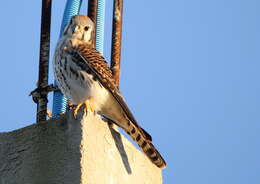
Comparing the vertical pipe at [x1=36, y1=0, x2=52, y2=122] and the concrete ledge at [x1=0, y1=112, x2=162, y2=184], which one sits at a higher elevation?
the vertical pipe at [x1=36, y1=0, x2=52, y2=122]

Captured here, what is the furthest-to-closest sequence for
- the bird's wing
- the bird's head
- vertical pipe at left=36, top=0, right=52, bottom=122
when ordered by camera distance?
the bird's head < the bird's wing < vertical pipe at left=36, top=0, right=52, bottom=122

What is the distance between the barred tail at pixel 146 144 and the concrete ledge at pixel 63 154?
1.67 feet

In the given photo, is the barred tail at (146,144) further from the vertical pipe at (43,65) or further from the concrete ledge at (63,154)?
the vertical pipe at (43,65)

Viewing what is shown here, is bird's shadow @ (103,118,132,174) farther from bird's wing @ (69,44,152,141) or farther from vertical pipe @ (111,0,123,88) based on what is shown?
vertical pipe @ (111,0,123,88)

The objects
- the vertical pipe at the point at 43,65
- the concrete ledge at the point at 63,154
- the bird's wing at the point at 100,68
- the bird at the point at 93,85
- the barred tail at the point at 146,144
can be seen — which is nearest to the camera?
the concrete ledge at the point at 63,154

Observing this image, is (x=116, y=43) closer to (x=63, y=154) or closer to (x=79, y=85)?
(x=79, y=85)

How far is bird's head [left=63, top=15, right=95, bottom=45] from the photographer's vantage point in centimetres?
484

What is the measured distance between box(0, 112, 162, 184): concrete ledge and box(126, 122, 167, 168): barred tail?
20.1 inches

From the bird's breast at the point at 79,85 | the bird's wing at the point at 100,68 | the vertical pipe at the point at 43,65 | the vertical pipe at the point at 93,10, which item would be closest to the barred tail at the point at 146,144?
the bird's wing at the point at 100,68

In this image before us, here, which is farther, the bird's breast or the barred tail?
the bird's breast

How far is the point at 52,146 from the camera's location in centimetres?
331

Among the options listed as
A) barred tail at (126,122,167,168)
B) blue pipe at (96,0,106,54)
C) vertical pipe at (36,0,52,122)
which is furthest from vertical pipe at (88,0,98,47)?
barred tail at (126,122,167,168)

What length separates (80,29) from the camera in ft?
16.0

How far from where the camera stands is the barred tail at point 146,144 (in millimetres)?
4109
